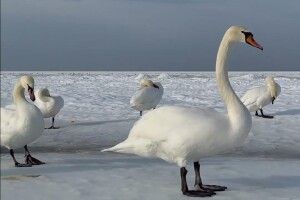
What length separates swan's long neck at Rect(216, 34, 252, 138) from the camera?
453cm

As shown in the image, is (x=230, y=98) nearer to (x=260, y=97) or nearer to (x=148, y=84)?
(x=260, y=97)

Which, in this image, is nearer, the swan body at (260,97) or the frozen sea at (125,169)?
the frozen sea at (125,169)

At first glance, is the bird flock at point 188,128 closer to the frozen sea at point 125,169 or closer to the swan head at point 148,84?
the frozen sea at point 125,169

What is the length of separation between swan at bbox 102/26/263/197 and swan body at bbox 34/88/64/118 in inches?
254

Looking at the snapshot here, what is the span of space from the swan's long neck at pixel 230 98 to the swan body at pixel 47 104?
681 centimetres

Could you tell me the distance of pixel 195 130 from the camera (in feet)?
14.5

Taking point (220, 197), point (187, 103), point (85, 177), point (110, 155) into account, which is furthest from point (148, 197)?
point (187, 103)

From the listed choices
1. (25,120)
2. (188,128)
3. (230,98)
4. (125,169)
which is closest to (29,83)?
(25,120)

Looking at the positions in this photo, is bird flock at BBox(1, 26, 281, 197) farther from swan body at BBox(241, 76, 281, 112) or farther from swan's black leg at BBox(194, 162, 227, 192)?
swan body at BBox(241, 76, 281, 112)

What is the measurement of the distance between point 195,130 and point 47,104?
721 centimetres

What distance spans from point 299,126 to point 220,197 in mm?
7138

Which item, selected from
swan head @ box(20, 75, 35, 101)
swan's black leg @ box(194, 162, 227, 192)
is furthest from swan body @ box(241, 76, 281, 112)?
swan head @ box(20, 75, 35, 101)

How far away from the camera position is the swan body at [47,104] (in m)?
11.0

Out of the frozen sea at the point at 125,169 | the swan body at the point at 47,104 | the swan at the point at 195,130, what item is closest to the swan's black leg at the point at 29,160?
the frozen sea at the point at 125,169
